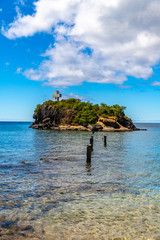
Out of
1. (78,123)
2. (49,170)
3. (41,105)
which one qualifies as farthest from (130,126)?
(49,170)

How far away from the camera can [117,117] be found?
110m

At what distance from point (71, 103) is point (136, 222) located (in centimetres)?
12012

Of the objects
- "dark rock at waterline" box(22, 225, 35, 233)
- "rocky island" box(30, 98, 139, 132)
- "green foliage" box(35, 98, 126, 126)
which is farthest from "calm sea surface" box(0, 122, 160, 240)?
"green foliage" box(35, 98, 126, 126)

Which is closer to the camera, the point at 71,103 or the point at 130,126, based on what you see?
the point at 130,126

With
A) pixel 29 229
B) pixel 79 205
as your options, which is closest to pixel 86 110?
pixel 79 205

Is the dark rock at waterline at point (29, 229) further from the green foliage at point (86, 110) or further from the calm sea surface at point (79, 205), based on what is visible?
the green foliage at point (86, 110)

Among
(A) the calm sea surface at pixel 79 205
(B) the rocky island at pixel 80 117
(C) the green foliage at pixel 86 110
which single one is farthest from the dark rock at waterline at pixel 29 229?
(C) the green foliage at pixel 86 110

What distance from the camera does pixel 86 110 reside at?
362 ft

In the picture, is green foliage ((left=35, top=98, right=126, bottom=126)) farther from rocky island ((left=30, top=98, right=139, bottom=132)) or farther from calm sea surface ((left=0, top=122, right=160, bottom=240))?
calm sea surface ((left=0, top=122, right=160, bottom=240))

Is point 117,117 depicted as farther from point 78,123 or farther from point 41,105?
point 41,105

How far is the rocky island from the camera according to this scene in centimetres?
10100

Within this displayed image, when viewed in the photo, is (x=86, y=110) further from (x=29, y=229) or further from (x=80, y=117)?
(x=29, y=229)

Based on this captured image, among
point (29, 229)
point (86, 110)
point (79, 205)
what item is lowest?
point (79, 205)

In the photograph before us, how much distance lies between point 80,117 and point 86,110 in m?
5.75
